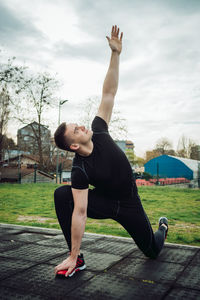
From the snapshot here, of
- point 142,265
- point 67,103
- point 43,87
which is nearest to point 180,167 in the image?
point 67,103

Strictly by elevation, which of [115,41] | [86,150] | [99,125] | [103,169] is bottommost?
[103,169]

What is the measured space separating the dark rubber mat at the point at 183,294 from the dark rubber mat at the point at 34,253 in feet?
4.80

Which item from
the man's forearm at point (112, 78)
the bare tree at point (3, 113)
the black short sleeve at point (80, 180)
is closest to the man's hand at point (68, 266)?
the black short sleeve at point (80, 180)

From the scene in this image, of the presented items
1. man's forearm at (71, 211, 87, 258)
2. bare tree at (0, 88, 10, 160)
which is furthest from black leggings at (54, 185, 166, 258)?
bare tree at (0, 88, 10, 160)

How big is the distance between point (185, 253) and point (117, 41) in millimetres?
2673

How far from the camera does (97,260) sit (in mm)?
3031

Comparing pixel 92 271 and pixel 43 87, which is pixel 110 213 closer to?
pixel 92 271

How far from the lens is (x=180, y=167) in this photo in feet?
103

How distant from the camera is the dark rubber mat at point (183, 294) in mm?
2096

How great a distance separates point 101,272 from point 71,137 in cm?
134

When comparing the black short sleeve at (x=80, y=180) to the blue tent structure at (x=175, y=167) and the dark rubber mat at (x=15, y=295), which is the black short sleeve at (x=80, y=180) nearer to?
the dark rubber mat at (x=15, y=295)

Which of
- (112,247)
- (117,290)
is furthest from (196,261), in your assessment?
(117,290)

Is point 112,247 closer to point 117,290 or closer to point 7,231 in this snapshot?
point 117,290

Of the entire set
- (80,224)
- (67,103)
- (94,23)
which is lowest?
(80,224)
